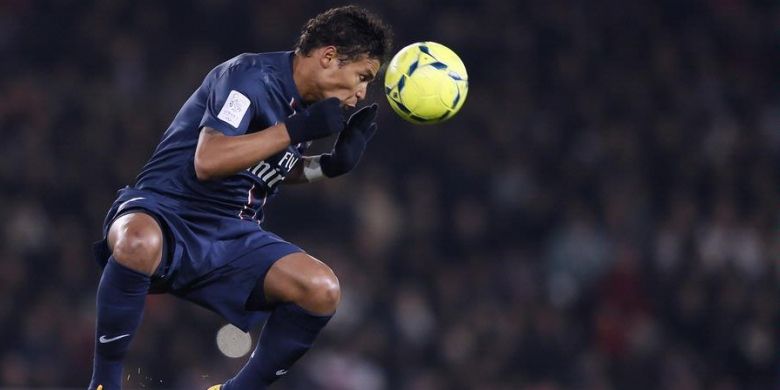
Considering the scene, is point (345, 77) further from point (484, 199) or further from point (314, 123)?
point (484, 199)

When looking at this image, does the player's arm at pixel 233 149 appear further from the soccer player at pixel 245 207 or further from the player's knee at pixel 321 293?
the player's knee at pixel 321 293

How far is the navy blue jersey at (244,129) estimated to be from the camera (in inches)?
154

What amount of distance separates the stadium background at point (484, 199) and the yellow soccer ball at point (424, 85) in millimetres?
3353

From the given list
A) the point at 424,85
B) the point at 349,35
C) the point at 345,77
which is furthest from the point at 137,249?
the point at 424,85

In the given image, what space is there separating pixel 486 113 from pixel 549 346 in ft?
7.65

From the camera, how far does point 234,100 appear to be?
3.87m

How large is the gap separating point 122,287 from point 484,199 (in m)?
5.28

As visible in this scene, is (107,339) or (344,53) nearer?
(107,339)

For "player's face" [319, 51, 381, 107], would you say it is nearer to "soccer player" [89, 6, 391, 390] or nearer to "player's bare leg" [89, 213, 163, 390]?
"soccer player" [89, 6, 391, 390]

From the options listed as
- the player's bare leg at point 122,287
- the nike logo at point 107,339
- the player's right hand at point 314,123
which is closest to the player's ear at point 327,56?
the player's right hand at point 314,123

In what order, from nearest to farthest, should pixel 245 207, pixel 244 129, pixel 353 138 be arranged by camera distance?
1. pixel 244 129
2. pixel 245 207
3. pixel 353 138

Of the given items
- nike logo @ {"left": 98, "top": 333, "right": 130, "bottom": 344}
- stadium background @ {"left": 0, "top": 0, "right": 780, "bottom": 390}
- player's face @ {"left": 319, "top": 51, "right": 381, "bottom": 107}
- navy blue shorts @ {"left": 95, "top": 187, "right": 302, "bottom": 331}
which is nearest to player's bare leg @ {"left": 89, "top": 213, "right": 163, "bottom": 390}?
nike logo @ {"left": 98, "top": 333, "right": 130, "bottom": 344}

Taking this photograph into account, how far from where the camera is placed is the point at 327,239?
831cm

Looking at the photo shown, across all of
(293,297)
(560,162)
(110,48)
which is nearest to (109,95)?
(110,48)
